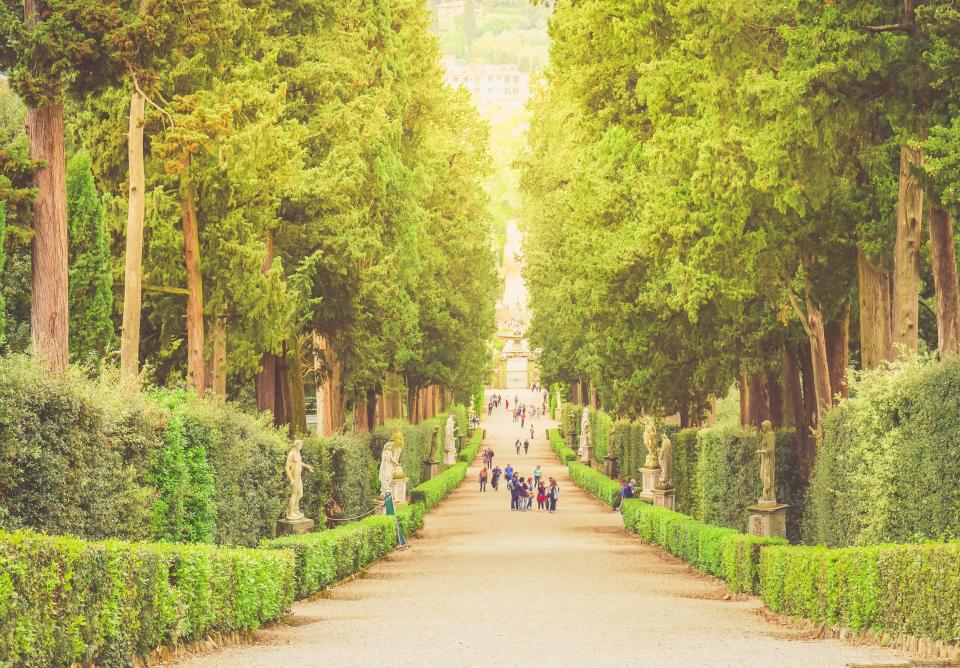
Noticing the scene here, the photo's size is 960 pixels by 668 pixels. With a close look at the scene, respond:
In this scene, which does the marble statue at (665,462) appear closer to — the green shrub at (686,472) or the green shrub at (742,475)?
the green shrub at (686,472)

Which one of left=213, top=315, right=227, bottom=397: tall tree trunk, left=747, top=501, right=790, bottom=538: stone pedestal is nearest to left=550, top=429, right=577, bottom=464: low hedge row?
left=747, top=501, right=790, bottom=538: stone pedestal

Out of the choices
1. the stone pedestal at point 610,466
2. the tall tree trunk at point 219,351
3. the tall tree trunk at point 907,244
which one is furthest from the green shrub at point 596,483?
the tall tree trunk at point 907,244

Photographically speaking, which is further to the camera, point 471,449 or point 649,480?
point 471,449

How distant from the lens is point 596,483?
166ft

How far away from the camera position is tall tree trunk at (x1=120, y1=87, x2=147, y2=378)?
66.5 ft

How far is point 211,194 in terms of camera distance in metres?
Answer: 24.0

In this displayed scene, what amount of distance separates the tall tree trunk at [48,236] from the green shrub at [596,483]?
29.1 metres

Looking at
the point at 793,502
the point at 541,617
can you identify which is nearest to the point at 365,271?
the point at 793,502

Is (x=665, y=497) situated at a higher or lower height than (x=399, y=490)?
lower

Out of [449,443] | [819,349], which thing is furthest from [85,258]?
[449,443]

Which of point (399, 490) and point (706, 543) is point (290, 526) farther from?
point (399, 490)

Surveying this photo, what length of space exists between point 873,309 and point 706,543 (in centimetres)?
535

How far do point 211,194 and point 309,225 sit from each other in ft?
15.1

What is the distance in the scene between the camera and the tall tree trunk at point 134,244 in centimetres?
2028
